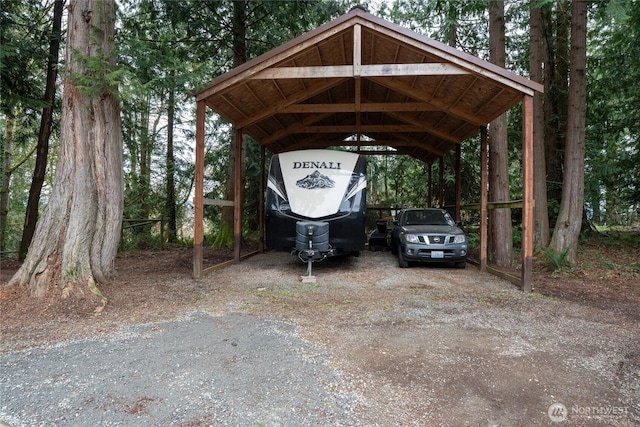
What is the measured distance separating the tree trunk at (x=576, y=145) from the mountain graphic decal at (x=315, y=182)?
5459 millimetres

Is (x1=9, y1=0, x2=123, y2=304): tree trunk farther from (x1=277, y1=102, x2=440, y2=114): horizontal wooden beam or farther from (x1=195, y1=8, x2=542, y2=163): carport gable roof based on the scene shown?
(x1=277, y1=102, x2=440, y2=114): horizontal wooden beam

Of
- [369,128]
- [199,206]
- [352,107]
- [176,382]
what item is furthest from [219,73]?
Answer: [176,382]

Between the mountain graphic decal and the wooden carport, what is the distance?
6.60 ft

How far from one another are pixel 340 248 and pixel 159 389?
208 inches

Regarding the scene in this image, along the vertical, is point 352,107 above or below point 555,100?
below

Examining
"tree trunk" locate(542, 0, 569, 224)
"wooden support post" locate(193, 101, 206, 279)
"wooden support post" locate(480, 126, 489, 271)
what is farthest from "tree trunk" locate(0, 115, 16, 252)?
"tree trunk" locate(542, 0, 569, 224)

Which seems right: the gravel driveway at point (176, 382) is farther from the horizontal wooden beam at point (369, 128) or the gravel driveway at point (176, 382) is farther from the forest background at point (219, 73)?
the horizontal wooden beam at point (369, 128)

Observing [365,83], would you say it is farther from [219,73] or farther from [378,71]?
[219,73]

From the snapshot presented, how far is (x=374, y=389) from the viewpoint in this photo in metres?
2.88

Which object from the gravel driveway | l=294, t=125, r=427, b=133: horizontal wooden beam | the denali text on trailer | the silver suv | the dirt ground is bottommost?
the dirt ground

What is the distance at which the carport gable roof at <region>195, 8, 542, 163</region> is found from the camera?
655cm

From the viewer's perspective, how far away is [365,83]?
10062 mm

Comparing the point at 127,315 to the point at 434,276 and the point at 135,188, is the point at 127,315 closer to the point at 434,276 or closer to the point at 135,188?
the point at 434,276

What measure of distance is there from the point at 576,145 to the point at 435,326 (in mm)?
6607
